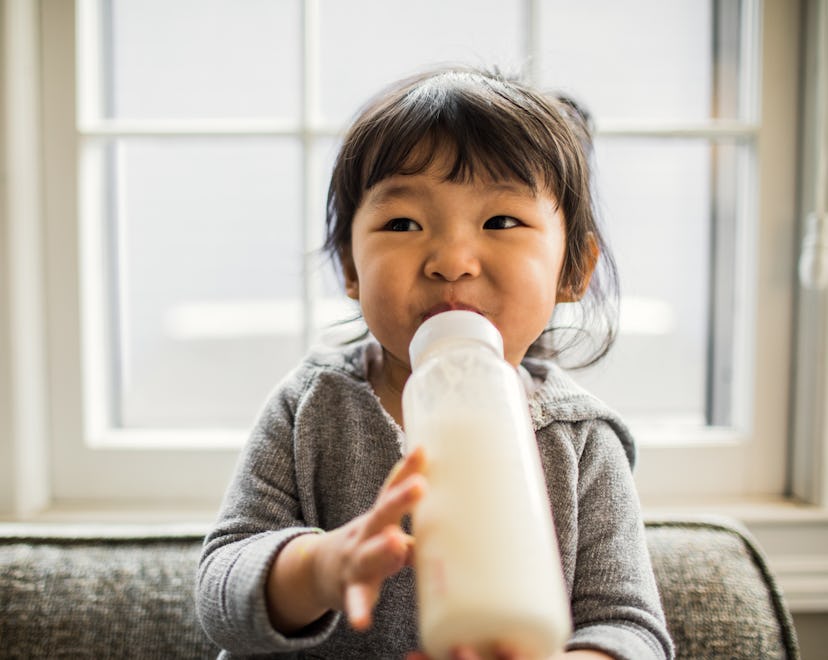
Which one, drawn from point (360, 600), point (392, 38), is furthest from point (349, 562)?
point (392, 38)

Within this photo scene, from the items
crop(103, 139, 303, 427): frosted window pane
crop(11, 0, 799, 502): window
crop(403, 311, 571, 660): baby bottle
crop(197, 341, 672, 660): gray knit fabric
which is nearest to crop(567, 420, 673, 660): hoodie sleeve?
crop(197, 341, 672, 660): gray knit fabric

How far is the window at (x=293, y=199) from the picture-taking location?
1098mm

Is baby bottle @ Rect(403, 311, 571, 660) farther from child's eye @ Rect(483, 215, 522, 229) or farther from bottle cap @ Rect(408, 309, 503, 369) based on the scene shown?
child's eye @ Rect(483, 215, 522, 229)

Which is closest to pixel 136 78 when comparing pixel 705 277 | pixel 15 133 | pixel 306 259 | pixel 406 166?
pixel 15 133

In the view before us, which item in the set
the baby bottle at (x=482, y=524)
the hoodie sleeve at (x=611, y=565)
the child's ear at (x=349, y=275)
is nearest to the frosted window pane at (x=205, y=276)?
the child's ear at (x=349, y=275)

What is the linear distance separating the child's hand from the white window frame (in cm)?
67

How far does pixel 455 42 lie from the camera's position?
44.9 inches

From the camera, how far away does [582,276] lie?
32.0 inches

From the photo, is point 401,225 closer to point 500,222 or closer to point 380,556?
point 500,222

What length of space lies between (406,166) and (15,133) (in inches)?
26.3

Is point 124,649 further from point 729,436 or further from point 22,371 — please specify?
point 729,436

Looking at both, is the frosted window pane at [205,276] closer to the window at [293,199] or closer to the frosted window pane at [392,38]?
the window at [293,199]

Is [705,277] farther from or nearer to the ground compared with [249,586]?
farther from the ground

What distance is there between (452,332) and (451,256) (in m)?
0.10
